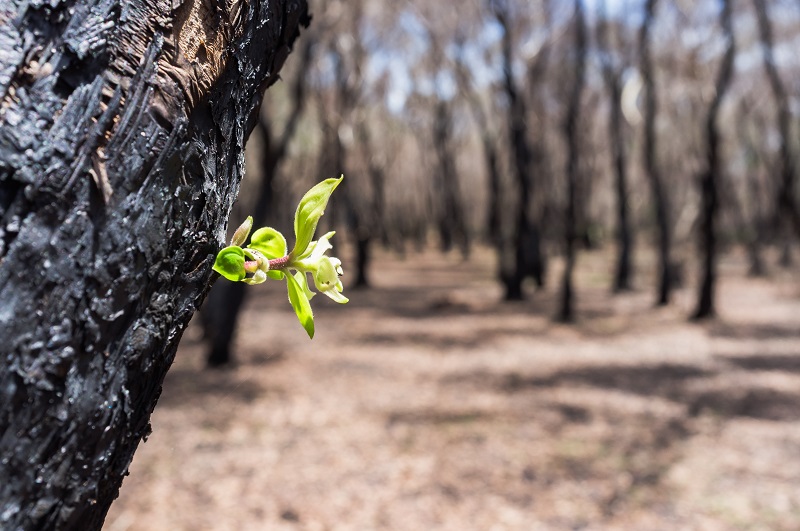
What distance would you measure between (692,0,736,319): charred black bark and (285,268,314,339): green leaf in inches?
481

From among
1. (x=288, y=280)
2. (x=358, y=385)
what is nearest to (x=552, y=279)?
(x=358, y=385)

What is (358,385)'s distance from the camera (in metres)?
8.26

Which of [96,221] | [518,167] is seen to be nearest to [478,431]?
[96,221]

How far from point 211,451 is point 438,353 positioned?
458 cm

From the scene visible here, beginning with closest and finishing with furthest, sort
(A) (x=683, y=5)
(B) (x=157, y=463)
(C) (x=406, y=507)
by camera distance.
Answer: (C) (x=406, y=507), (B) (x=157, y=463), (A) (x=683, y=5)

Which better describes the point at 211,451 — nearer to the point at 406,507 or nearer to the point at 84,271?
the point at 406,507

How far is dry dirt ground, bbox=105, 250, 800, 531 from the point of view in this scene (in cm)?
500

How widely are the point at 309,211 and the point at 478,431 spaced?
20.2 ft

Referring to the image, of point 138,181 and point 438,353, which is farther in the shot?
point 438,353

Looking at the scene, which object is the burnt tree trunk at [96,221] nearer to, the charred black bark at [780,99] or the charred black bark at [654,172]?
the charred black bark at [654,172]

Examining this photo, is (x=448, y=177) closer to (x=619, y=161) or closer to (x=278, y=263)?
(x=619, y=161)

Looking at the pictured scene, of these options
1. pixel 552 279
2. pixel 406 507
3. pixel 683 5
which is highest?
pixel 683 5

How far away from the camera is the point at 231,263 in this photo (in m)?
0.71

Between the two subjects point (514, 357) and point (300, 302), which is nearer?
point (300, 302)
